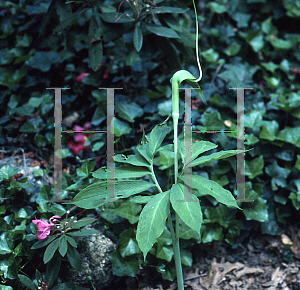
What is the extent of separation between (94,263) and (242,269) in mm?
655

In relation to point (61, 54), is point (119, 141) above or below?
below

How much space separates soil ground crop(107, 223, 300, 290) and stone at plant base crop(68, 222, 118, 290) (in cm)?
8

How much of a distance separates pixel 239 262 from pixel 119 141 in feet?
2.70

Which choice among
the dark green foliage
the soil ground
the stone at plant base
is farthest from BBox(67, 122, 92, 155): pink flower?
the soil ground

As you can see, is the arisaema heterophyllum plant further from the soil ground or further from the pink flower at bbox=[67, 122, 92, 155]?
the pink flower at bbox=[67, 122, 92, 155]

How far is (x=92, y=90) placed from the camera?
1.88 metres

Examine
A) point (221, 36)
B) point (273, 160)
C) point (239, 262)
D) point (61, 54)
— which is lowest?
point (239, 262)

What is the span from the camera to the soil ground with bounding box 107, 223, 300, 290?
123 cm

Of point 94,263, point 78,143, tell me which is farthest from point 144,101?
point 94,263

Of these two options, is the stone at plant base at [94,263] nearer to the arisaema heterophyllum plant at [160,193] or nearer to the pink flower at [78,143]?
the arisaema heterophyllum plant at [160,193]

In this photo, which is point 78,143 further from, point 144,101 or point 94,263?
point 94,263

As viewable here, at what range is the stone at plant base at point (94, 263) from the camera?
1.11 metres

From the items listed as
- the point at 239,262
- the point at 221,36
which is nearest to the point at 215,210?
the point at 239,262

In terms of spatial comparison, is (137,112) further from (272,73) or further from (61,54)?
(272,73)
